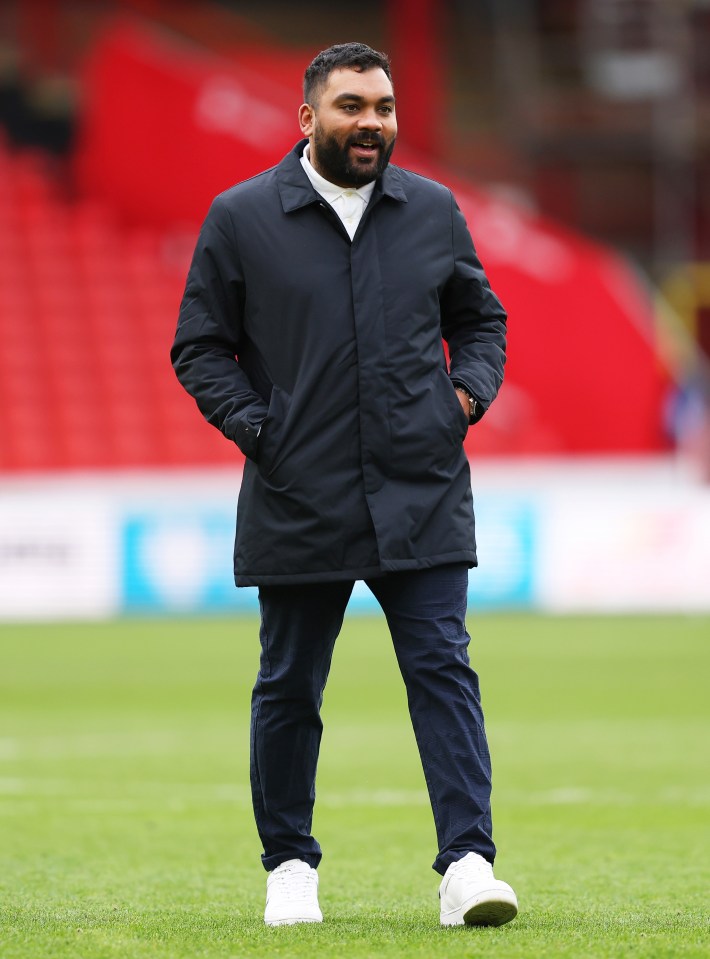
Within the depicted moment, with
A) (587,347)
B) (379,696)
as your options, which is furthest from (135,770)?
(587,347)

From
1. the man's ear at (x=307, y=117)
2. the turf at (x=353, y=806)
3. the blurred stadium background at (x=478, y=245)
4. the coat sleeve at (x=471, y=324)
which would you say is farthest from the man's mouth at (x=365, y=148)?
the blurred stadium background at (x=478, y=245)

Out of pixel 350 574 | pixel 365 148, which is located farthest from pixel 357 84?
pixel 350 574

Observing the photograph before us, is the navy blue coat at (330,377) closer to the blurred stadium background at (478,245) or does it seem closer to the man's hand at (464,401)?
the man's hand at (464,401)

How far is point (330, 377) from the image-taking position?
4133 mm

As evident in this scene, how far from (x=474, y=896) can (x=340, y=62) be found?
1.83 m

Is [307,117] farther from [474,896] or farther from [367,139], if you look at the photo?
[474,896]

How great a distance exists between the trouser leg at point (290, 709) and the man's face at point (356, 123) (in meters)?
0.93

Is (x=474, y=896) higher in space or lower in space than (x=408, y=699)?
lower

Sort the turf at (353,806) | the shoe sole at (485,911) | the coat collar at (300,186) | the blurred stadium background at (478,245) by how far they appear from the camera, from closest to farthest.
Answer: the shoe sole at (485,911), the turf at (353,806), the coat collar at (300,186), the blurred stadium background at (478,245)

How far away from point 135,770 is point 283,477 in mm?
3855

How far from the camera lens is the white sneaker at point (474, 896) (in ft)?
13.1

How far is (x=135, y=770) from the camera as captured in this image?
7727 millimetres

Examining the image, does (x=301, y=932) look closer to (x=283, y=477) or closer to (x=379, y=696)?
(x=283, y=477)

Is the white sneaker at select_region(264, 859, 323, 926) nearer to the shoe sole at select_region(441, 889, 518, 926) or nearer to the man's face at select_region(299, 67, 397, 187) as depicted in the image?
the shoe sole at select_region(441, 889, 518, 926)
